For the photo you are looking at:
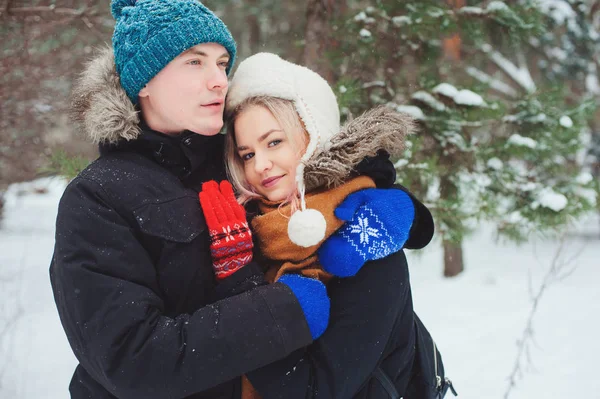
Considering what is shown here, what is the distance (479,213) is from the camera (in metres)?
3.77

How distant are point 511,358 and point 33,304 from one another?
5768 mm

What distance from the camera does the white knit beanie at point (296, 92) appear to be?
77.2 inches

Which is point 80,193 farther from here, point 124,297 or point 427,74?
point 427,74

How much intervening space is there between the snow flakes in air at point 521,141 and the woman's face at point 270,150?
8.39ft

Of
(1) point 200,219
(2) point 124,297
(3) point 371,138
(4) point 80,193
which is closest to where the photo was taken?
(2) point 124,297

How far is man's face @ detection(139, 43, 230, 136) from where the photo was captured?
184cm

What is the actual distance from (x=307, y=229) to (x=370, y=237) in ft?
0.72

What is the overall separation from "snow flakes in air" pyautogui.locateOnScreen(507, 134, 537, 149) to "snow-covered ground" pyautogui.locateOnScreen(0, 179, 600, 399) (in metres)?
1.06

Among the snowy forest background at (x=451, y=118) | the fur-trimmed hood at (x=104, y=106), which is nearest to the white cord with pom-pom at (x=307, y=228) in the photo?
the fur-trimmed hood at (x=104, y=106)

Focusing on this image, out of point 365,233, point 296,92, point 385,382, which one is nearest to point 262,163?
point 296,92

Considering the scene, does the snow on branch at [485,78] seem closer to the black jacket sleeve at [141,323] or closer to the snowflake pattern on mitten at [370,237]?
the snowflake pattern on mitten at [370,237]

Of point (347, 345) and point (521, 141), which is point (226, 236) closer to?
point (347, 345)

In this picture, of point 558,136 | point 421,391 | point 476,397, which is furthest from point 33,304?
point 558,136

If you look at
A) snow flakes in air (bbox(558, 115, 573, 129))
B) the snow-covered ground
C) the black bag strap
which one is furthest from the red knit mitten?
snow flakes in air (bbox(558, 115, 573, 129))
